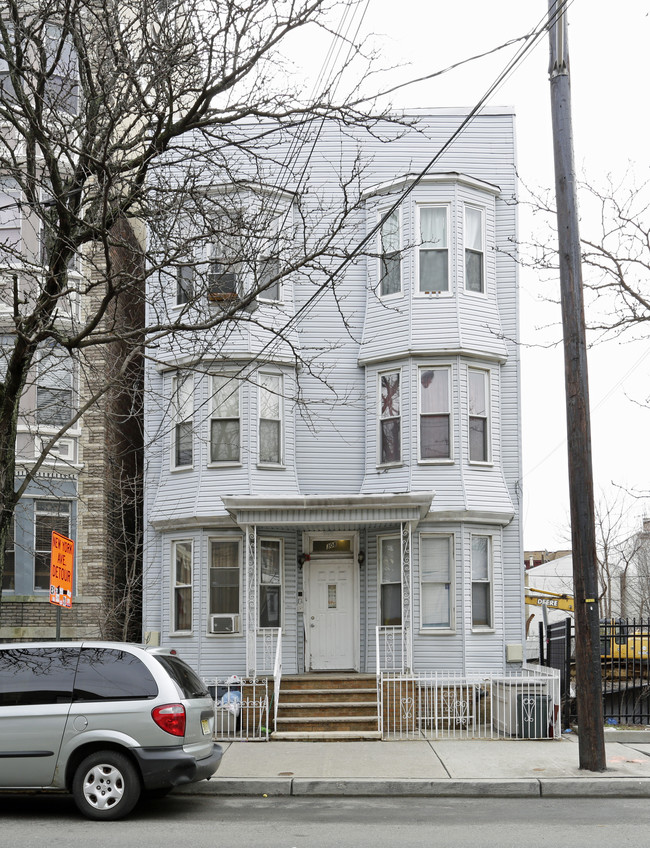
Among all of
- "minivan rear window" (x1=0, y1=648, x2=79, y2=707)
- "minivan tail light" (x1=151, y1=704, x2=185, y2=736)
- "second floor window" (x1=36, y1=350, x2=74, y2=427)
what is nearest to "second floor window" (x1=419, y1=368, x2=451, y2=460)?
"second floor window" (x1=36, y1=350, x2=74, y2=427)

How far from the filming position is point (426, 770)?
1196cm

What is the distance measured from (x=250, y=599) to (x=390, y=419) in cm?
432

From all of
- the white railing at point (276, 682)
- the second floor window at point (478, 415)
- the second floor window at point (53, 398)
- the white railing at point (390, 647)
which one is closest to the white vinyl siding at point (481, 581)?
the white railing at point (390, 647)

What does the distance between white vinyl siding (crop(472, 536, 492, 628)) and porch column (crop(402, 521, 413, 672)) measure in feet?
4.50

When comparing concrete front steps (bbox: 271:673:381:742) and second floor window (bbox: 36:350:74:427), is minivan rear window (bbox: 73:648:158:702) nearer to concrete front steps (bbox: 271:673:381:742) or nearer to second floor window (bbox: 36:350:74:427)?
concrete front steps (bbox: 271:673:381:742)

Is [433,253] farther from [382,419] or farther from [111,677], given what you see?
[111,677]

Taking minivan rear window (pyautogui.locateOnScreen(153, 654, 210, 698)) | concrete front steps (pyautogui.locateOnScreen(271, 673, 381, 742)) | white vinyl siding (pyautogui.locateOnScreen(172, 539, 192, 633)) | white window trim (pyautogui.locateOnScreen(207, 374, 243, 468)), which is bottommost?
concrete front steps (pyautogui.locateOnScreen(271, 673, 381, 742))

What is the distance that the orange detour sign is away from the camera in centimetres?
1227

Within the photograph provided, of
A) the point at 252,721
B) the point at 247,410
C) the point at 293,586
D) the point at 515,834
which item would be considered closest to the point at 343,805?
the point at 515,834

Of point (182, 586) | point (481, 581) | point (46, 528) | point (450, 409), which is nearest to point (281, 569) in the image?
point (182, 586)

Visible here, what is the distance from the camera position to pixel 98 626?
18938 mm

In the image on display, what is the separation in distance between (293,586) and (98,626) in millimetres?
3828

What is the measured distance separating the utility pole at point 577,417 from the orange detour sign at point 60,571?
6.23 meters

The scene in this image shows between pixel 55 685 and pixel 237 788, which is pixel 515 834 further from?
pixel 55 685
